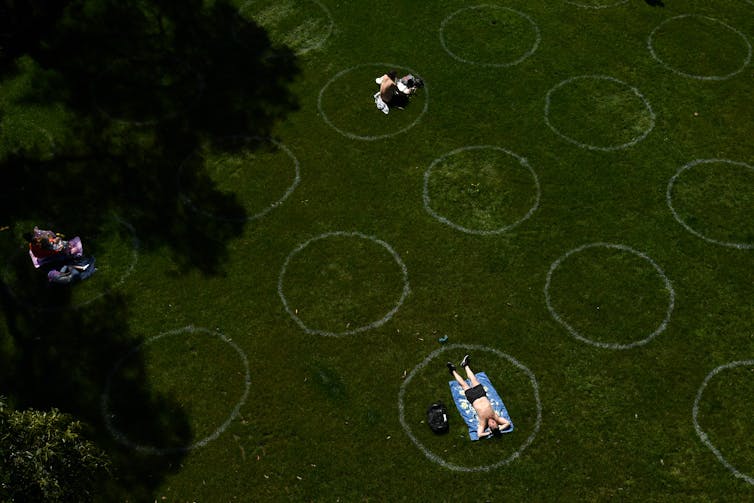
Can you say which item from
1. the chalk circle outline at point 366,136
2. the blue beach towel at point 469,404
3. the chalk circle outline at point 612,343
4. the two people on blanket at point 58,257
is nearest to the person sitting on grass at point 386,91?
the chalk circle outline at point 366,136

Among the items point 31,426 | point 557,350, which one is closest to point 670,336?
point 557,350

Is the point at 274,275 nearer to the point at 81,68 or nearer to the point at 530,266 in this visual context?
the point at 530,266

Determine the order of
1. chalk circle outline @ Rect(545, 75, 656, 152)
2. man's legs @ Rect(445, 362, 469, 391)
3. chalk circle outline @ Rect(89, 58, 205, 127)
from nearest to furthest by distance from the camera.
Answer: man's legs @ Rect(445, 362, 469, 391), chalk circle outline @ Rect(545, 75, 656, 152), chalk circle outline @ Rect(89, 58, 205, 127)

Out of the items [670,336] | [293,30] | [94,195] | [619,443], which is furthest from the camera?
[293,30]

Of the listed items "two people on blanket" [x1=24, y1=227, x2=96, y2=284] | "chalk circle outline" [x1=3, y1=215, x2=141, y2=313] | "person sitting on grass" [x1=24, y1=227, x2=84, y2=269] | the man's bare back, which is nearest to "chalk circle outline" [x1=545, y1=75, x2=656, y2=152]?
the man's bare back

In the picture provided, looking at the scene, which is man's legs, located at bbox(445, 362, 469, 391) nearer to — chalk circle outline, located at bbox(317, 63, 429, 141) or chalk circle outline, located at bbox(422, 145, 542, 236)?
chalk circle outline, located at bbox(422, 145, 542, 236)

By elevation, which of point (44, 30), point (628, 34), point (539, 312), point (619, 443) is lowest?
point (619, 443)

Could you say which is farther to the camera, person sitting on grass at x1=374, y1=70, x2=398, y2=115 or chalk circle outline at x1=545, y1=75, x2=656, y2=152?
person sitting on grass at x1=374, y1=70, x2=398, y2=115
